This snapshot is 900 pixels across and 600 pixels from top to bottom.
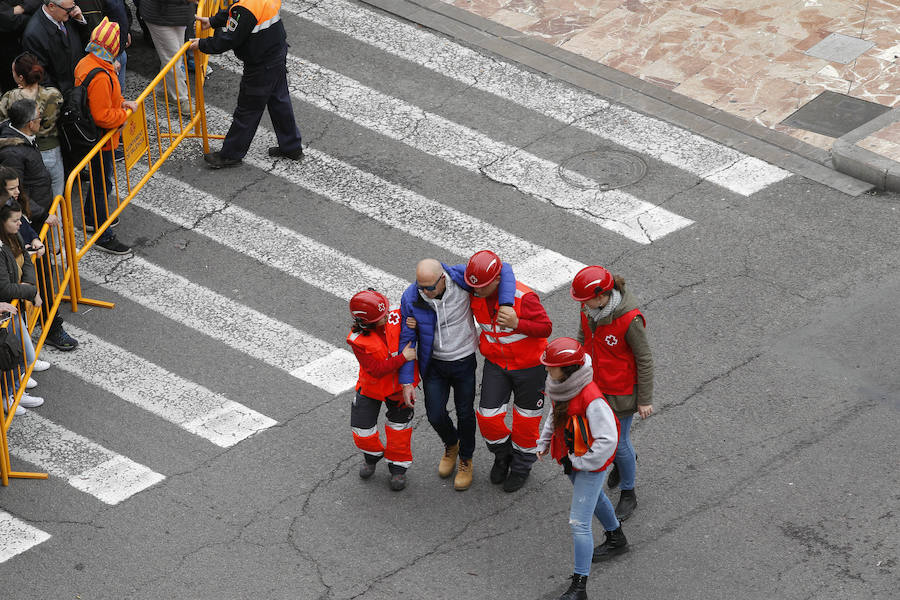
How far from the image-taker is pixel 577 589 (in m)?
7.36

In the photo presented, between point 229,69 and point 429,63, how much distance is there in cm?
227

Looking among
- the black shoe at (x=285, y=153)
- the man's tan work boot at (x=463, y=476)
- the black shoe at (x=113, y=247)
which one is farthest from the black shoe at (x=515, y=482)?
the black shoe at (x=285, y=153)

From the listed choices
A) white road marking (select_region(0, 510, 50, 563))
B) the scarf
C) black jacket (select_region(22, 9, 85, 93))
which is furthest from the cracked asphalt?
the scarf

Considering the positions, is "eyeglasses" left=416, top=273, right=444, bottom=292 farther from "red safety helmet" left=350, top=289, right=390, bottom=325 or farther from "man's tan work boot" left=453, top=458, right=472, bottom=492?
"man's tan work boot" left=453, top=458, right=472, bottom=492

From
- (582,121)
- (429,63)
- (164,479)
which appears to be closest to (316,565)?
(164,479)

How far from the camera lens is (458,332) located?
785 cm

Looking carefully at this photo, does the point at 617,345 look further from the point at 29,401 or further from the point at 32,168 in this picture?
the point at 32,168

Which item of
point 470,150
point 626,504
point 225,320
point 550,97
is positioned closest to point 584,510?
point 626,504

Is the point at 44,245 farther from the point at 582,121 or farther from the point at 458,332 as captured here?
the point at 582,121

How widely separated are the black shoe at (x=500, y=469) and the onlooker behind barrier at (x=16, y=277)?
11.5 feet

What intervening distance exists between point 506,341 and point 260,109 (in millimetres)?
5134

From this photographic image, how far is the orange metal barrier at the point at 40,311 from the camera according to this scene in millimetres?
8453

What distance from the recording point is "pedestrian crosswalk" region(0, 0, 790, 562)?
355 inches

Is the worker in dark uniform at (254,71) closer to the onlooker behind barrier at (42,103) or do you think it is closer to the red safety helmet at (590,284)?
the onlooker behind barrier at (42,103)
